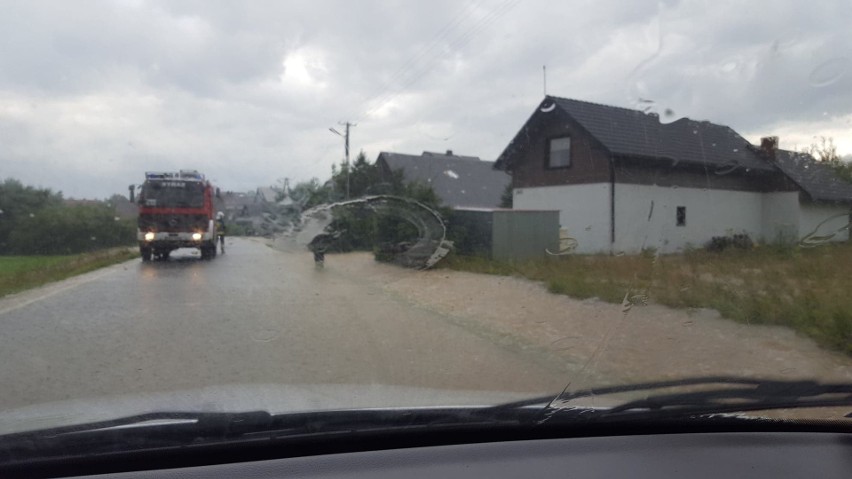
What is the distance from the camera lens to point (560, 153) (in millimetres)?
15570

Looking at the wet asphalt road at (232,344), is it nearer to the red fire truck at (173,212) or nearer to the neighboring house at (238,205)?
the red fire truck at (173,212)

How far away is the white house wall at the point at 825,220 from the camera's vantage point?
5980 millimetres

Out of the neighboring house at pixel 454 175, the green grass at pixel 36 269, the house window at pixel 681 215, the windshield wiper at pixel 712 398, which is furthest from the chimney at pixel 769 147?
the green grass at pixel 36 269

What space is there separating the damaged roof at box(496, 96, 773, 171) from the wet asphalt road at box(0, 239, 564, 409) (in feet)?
10.7

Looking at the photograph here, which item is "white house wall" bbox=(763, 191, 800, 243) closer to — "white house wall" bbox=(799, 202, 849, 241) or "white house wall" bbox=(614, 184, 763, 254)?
"white house wall" bbox=(614, 184, 763, 254)

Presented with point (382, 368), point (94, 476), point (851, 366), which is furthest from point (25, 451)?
point (851, 366)

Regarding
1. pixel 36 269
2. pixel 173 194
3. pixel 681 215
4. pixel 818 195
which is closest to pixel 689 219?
pixel 681 215

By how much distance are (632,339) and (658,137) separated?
3353 millimetres

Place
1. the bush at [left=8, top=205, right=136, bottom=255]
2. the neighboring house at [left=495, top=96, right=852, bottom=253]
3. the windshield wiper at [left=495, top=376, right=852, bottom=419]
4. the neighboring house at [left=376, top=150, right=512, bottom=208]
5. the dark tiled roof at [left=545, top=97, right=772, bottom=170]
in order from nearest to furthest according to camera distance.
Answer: the windshield wiper at [left=495, top=376, right=852, bottom=419] < the neighboring house at [left=495, top=96, right=852, bottom=253] < the dark tiled roof at [left=545, top=97, right=772, bottom=170] < the neighboring house at [left=376, top=150, right=512, bottom=208] < the bush at [left=8, top=205, right=136, bottom=255]

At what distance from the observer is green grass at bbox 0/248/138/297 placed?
16.1 meters

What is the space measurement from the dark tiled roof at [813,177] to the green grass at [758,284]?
0.57 metres

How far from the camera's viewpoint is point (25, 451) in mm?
2584

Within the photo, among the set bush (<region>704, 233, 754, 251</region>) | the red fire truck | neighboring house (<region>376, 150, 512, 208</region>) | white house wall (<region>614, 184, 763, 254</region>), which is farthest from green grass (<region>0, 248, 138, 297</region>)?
bush (<region>704, 233, 754, 251</region>)

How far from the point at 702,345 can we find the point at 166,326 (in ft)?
20.9
